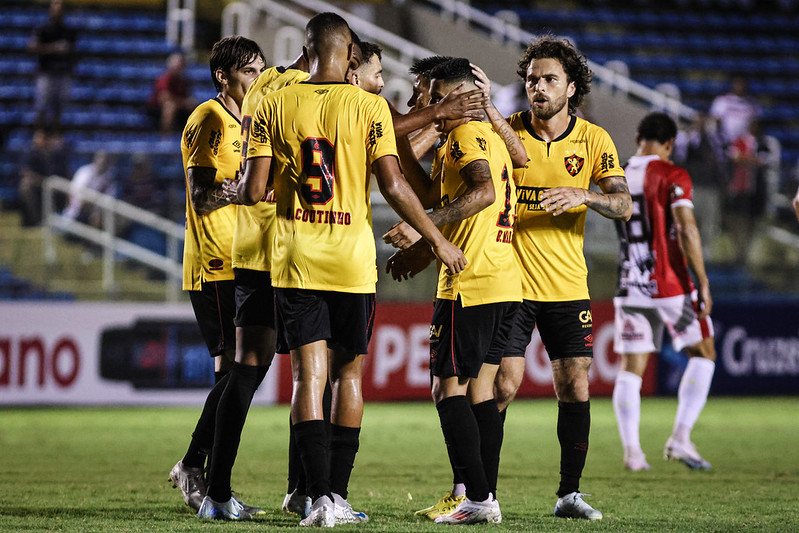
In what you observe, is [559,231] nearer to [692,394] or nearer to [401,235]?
[401,235]

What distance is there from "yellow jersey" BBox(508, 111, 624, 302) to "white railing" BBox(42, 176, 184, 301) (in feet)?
23.8

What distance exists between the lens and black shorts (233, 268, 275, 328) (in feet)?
18.5

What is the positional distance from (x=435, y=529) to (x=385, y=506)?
91 cm

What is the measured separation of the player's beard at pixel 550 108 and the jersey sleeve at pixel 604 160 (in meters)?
0.25

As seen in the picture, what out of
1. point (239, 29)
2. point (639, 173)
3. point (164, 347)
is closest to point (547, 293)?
point (639, 173)

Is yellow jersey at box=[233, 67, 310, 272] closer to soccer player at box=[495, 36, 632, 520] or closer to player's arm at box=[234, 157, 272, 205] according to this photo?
player's arm at box=[234, 157, 272, 205]

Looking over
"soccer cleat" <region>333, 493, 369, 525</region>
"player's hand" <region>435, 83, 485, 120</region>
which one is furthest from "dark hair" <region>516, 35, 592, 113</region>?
"soccer cleat" <region>333, 493, 369, 525</region>

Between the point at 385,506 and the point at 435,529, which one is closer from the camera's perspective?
the point at 435,529

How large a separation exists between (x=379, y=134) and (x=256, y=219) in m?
1.00

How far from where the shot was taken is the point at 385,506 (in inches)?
236

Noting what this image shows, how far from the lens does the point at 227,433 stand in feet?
17.9

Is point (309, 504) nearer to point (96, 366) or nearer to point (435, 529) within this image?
point (435, 529)

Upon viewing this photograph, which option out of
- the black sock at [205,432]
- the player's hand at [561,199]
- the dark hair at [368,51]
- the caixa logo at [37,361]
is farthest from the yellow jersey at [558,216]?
the caixa logo at [37,361]

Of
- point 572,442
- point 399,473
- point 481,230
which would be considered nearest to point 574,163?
point 481,230
